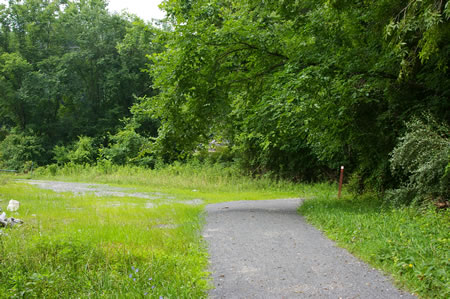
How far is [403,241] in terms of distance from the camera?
627 cm

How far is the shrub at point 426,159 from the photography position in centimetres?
820

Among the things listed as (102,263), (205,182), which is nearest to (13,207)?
(102,263)

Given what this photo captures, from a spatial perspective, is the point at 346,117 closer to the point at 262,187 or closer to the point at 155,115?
the point at 155,115

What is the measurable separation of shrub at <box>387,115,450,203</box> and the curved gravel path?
2.46 meters

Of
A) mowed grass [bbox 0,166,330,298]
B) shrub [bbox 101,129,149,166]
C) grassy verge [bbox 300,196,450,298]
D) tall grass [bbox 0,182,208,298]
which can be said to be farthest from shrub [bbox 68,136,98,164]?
grassy verge [bbox 300,196,450,298]

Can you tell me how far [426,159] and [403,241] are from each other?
3.03m

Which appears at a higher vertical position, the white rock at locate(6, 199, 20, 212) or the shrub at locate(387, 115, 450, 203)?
the shrub at locate(387, 115, 450, 203)

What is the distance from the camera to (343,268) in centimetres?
586

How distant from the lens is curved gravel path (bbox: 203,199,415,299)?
4.91m

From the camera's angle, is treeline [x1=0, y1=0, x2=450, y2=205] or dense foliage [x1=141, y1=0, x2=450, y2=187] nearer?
treeline [x1=0, y1=0, x2=450, y2=205]

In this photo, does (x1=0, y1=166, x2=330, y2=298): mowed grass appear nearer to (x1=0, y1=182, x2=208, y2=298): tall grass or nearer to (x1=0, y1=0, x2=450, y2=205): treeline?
(x1=0, y1=182, x2=208, y2=298): tall grass

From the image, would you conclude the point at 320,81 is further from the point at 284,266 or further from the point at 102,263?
the point at 102,263

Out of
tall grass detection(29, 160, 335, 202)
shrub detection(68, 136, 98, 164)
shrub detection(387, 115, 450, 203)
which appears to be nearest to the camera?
shrub detection(387, 115, 450, 203)

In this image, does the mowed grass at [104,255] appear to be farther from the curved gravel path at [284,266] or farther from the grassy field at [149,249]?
the curved gravel path at [284,266]
